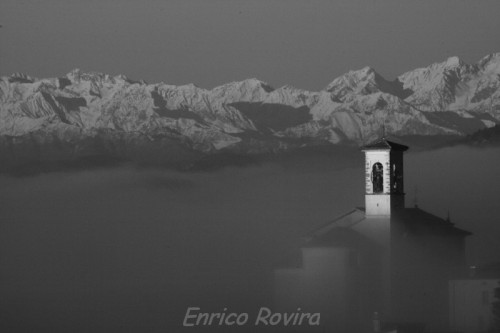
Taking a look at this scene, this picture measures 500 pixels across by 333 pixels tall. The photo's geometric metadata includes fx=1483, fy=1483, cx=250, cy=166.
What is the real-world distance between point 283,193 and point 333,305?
31.2 feet

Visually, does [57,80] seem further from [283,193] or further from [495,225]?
[495,225]

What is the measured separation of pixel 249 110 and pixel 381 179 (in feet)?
50.7

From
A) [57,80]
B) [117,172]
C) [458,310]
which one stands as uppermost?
[57,80]

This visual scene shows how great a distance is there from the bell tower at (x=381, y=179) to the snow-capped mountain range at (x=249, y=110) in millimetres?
9900

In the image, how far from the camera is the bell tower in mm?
44500

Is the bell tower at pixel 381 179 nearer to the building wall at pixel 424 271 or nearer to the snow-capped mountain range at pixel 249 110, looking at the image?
the building wall at pixel 424 271

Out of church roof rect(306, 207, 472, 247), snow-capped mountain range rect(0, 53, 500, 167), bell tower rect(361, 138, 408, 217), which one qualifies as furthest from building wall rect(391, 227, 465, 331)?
snow-capped mountain range rect(0, 53, 500, 167)

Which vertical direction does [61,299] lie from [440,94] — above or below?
below

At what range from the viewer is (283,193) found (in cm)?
5147

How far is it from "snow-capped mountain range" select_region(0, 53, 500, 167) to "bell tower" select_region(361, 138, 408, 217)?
32.5 ft

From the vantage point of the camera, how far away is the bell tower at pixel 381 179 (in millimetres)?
44500

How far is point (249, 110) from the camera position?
59.4 m

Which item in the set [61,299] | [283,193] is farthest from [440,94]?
[61,299]

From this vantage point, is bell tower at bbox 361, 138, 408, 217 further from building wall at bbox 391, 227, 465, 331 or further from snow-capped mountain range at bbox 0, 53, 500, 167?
snow-capped mountain range at bbox 0, 53, 500, 167
